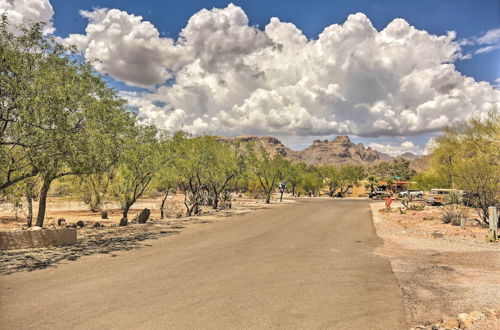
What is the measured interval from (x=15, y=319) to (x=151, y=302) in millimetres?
2671

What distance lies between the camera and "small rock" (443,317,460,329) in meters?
6.48

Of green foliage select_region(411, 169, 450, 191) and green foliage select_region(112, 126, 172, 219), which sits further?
green foliage select_region(411, 169, 450, 191)

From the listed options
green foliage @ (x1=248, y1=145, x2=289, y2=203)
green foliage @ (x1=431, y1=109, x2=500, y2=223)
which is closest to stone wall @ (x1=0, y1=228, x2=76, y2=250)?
green foliage @ (x1=431, y1=109, x2=500, y2=223)

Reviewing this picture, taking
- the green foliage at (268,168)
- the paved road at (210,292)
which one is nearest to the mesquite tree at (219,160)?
the green foliage at (268,168)

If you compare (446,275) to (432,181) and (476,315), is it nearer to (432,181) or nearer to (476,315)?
(476,315)

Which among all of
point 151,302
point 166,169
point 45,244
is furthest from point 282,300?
point 166,169

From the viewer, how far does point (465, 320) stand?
650cm

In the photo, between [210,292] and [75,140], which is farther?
[75,140]

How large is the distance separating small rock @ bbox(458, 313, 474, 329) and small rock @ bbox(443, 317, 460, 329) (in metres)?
0.08

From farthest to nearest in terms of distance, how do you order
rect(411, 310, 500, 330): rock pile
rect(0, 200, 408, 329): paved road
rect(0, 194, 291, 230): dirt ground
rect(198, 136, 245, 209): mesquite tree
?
rect(198, 136, 245, 209): mesquite tree < rect(0, 194, 291, 230): dirt ground < rect(0, 200, 408, 329): paved road < rect(411, 310, 500, 330): rock pile

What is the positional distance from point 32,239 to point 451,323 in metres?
15.6

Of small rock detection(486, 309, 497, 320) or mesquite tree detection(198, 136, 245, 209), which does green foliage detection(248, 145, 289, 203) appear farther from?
small rock detection(486, 309, 497, 320)

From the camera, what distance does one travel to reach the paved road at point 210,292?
6781 millimetres

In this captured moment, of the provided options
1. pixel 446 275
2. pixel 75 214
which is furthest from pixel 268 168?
pixel 446 275
